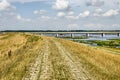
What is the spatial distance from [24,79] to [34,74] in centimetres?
196

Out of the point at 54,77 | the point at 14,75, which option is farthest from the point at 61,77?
the point at 14,75

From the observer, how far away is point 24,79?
1852 centimetres

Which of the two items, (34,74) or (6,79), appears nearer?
(6,79)

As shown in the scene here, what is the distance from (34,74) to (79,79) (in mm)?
3609

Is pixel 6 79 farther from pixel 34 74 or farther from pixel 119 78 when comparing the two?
pixel 119 78

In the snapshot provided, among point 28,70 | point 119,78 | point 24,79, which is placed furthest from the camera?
point 28,70

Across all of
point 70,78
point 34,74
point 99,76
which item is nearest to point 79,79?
point 70,78

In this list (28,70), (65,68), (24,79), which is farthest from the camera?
(65,68)

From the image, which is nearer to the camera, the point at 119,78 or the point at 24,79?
the point at 24,79

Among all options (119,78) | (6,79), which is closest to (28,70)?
(6,79)

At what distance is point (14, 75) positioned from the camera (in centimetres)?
2031

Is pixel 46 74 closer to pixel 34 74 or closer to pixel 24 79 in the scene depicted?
pixel 34 74

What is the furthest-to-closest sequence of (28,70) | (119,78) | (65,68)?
(65,68)
(28,70)
(119,78)

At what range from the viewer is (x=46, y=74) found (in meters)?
20.5
